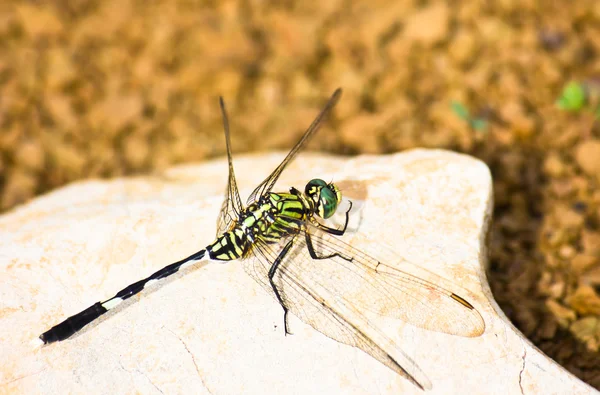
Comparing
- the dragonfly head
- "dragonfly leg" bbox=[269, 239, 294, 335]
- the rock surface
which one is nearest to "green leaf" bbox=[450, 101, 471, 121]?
the rock surface

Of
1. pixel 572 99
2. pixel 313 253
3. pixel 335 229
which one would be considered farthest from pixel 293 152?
pixel 572 99

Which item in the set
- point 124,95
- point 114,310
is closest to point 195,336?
point 114,310

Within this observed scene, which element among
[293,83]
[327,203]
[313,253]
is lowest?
[313,253]

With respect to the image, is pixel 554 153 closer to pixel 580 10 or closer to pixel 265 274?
pixel 580 10

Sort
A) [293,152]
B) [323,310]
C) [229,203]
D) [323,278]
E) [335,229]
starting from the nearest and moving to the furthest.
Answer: [323,310], [323,278], [335,229], [229,203], [293,152]

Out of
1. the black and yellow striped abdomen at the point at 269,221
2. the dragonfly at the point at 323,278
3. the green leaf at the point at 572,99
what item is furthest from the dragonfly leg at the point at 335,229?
the green leaf at the point at 572,99

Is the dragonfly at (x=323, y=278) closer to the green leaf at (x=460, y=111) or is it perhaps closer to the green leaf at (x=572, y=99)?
the green leaf at (x=460, y=111)

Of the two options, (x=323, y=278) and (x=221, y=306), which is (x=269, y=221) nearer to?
(x=323, y=278)
